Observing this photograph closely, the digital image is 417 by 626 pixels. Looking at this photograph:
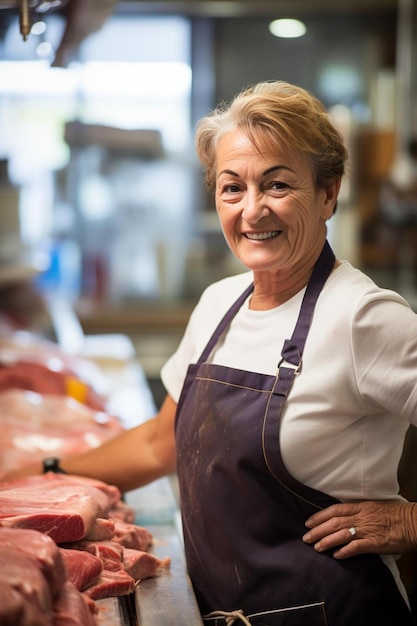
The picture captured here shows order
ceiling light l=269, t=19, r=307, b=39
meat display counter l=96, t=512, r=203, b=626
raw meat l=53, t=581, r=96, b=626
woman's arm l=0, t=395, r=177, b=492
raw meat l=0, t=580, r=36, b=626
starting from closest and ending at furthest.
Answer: raw meat l=0, t=580, r=36, b=626 → raw meat l=53, t=581, r=96, b=626 → meat display counter l=96, t=512, r=203, b=626 → woman's arm l=0, t=395, r=177, b=492 → ceiling light l=269, t=19, r=307, b=39

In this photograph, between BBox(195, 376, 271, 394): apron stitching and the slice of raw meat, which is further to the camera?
BBox(195, 376, 271, 394): apron stitching

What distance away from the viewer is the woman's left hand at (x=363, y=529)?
1.83 metres

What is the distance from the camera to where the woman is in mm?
1811

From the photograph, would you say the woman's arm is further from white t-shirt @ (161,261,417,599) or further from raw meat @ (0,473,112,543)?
white t-shirt @ (161,261,417,599)

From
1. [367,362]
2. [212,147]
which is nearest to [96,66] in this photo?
[212,147]

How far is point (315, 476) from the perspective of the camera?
184 cm

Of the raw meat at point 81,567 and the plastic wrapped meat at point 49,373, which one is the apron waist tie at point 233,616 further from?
the plastic wrapped meat at point 49,373

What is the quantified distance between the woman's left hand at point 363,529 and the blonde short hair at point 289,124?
2.22 feet

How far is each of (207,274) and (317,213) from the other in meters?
5.06

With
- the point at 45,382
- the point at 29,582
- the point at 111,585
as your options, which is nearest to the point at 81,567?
the point at 111,585

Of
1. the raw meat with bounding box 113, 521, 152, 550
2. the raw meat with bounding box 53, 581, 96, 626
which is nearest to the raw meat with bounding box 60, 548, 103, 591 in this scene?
the raw meat with bounding box 53, 581, 96, 626

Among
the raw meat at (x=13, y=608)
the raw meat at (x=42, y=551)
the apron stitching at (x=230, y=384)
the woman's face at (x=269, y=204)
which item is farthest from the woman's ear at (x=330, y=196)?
the raw meat at (x=13, y=608)

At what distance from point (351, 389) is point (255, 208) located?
16.4 inches

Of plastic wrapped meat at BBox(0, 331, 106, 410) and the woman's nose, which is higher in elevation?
the woman's nose
